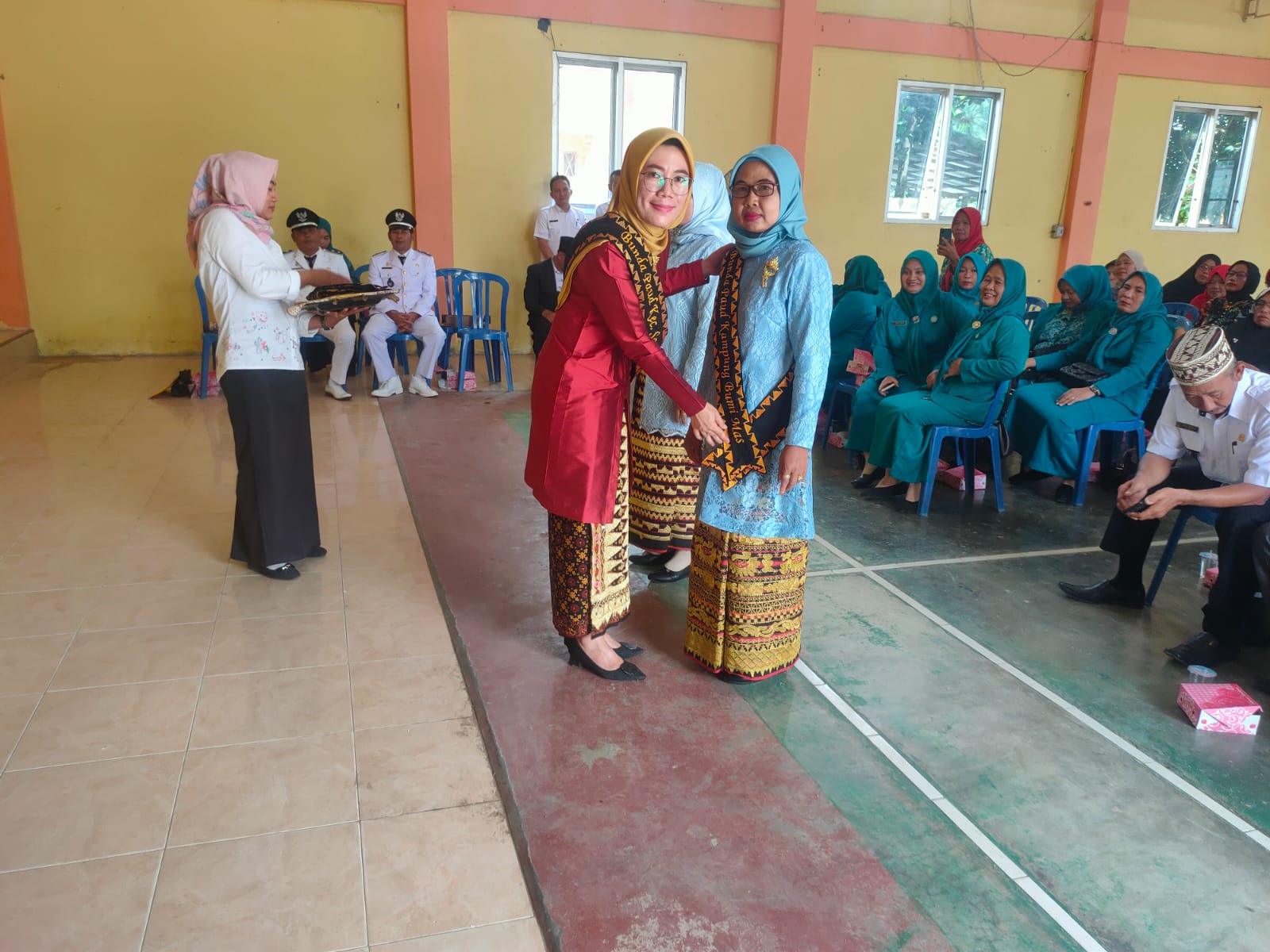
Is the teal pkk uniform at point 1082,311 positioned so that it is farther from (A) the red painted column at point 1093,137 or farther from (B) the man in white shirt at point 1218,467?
(A) the red painted column at point 1093,137

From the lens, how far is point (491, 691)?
2.22 meters

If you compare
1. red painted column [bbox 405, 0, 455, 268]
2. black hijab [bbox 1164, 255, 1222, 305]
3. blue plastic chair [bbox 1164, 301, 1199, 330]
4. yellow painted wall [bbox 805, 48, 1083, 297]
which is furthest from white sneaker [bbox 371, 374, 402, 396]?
black hijab [bbox 1164, 255, 1222, 305]

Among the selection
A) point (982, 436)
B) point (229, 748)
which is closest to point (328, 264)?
point (982, 436)

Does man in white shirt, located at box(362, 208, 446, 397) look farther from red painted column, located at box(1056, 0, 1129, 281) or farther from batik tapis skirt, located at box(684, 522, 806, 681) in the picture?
red painted column, located at box(1056, 0, 1129, 281)

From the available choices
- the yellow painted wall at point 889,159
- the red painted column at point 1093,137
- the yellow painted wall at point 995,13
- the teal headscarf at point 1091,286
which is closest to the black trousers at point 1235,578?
the teal headscarf at point 1091,286

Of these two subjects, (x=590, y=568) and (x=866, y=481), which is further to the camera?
(x=866, y=481)

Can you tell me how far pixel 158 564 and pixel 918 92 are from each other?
26.5ft

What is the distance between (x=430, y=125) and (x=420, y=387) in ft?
8.53

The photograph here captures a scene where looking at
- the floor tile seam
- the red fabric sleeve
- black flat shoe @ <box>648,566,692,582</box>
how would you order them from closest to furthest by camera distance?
the floor tile seam → the red fabric sleeve → black flat shoe @ <box>648,566,692,582</box>

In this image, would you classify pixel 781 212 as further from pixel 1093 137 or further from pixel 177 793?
pixel 1093 137

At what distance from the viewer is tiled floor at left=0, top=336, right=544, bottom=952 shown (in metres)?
1.49

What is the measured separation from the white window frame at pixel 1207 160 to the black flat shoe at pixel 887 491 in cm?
694

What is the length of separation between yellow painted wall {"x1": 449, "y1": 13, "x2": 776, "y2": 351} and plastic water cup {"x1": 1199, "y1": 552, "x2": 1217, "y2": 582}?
5.89 meters

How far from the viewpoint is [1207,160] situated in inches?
355
